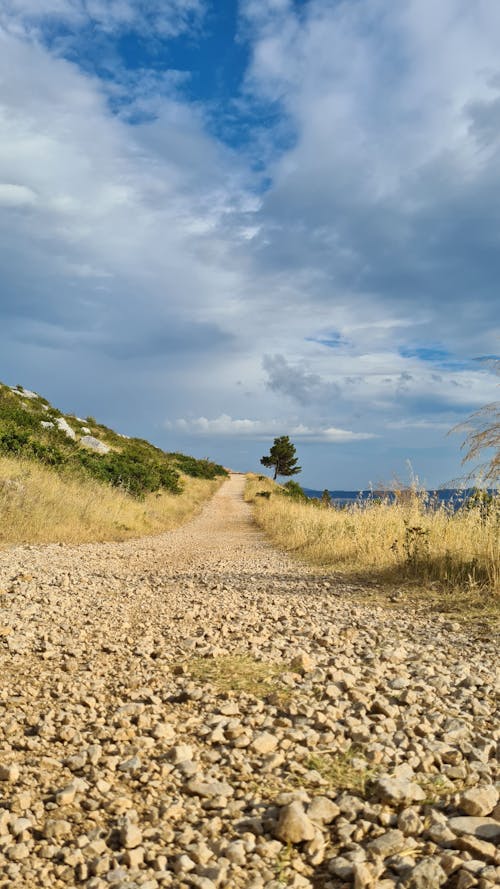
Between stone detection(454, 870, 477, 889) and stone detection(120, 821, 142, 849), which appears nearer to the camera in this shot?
stone detection(454, 870, 477, 889)

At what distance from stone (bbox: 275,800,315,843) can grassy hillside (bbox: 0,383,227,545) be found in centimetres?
986

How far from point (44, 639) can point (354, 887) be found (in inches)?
149

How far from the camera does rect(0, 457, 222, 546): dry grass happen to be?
1229 centimetres

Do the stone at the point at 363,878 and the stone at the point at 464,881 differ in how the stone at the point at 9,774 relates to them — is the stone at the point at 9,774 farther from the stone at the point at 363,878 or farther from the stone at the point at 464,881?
the stone at the point at 464,881

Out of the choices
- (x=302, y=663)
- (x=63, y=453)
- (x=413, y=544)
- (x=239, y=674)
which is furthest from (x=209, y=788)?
(x=63, y=453)

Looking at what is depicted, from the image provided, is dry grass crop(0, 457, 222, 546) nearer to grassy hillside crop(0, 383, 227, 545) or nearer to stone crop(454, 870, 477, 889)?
grassy hillside crop(0, 383, 227, 545)

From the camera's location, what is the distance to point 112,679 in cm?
425

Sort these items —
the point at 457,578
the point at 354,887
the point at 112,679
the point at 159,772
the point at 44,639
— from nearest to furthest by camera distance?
the point at 354,887 → the point at 159,772 → the point at 112,679 → the point at 44,639 → the point at 457,578

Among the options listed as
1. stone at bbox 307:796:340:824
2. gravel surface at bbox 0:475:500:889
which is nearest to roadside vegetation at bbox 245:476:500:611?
gravel surface at bbox 0:475:500:889

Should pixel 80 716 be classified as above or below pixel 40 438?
below

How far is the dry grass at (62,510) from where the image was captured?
12289 millimetres

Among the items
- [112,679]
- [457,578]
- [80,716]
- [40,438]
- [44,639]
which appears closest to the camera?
[80,716]

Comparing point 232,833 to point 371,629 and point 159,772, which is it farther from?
point 371,629

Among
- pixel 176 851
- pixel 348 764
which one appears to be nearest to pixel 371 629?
pixel 348 764
